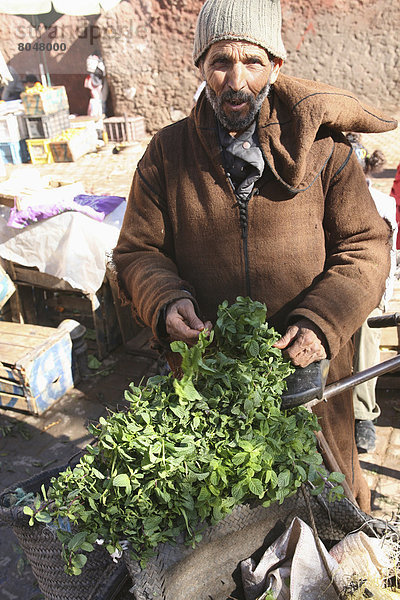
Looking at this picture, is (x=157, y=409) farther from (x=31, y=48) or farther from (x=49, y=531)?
(x=31, y=48)

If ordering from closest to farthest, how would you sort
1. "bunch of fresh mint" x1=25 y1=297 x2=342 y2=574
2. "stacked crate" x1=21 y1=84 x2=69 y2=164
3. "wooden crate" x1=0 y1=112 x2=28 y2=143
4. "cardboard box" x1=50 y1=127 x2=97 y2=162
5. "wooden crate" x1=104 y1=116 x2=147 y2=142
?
"bunch of fresh mint" x1=25 y1=297 x2=342 y2=574
"wooden crate" x1=0 y1=112 x2=28 y2=143
"stacked crate" x1=21 y1=84 x2=69 y2=164
"cardboard box" x1=50 y1=127 x2=97 y2=162
"wooden crate" x1=104 y1=116 x2=147 y2=142

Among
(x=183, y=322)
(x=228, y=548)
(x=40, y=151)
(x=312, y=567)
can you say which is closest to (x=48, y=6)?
(x=40, y=151)

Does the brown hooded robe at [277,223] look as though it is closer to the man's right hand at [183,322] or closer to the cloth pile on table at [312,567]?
the man's right hand at [183,322]

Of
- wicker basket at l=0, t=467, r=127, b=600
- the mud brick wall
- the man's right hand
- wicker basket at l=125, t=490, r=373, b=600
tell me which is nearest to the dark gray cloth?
the man's right hand

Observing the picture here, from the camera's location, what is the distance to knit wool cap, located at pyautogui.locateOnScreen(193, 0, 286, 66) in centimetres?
165

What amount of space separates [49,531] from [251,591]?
0.54 metres

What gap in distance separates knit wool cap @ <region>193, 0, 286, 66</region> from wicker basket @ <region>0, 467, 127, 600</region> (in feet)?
4.97

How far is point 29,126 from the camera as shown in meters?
10.1

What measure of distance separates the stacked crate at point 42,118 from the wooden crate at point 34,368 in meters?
6.83

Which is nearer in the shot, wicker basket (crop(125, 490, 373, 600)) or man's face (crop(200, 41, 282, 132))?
wicker basket (crop(125, 490, 373, 600))

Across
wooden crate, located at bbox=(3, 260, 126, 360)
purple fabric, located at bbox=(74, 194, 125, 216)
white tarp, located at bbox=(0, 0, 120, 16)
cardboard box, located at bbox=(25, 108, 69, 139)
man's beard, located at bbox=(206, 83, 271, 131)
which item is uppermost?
white tarp, located at bbox=(0, 0, 120, 16)

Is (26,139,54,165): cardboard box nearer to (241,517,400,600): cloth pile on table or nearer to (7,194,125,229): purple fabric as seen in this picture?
(7,194,125,229): purple fabric

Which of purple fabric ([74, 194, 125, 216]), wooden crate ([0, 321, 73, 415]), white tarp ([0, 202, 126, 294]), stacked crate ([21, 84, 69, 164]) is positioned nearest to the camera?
wooden crate ([0, 321, 73, 415])

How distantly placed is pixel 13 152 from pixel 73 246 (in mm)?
6915
